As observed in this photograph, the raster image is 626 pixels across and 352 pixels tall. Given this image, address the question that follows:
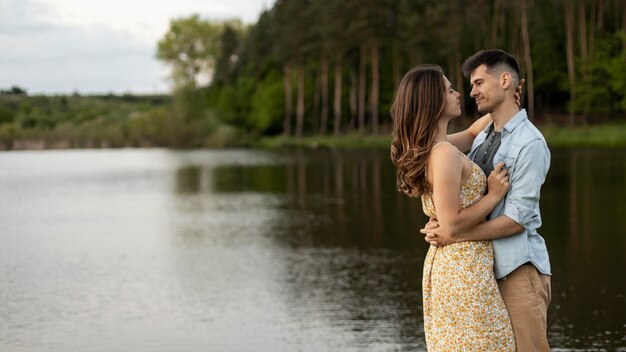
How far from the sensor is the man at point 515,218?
3617 millimetres

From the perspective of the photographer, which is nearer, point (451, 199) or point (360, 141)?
point (451, 199)

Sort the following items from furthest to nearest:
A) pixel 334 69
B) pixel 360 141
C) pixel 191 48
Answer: pixel 191 48 < pixel 334 69 < pixel 360 141

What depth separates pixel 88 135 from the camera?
3519 inches

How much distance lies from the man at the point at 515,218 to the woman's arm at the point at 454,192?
0.15ft

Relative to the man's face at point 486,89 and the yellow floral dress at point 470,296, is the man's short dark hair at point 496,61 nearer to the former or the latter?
the man's face at point 486,89

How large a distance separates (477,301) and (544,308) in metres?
0.30

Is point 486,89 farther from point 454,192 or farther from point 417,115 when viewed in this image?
point 454,192

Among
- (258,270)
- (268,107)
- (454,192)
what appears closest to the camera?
(454,192)

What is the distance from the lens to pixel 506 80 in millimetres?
3709

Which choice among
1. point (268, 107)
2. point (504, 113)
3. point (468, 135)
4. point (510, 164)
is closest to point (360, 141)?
point (268, 107)

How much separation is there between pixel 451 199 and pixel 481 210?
0.44ft

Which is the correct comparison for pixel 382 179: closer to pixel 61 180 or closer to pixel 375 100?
pixel 61 180

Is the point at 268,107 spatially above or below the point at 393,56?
below

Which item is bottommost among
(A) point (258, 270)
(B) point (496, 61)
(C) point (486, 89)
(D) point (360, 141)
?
(A) point (258, 270)
